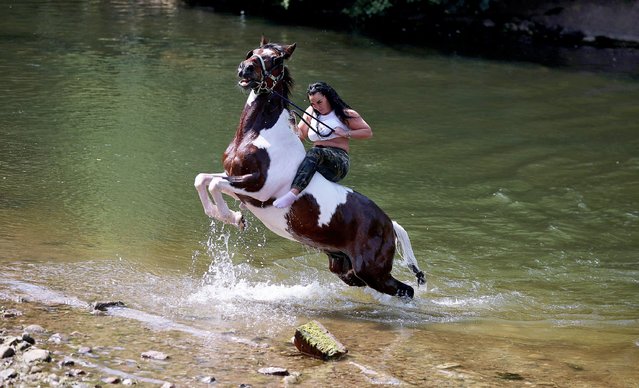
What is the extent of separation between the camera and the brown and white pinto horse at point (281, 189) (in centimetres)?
688

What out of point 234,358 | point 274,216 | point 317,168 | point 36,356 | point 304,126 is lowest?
point 234,358

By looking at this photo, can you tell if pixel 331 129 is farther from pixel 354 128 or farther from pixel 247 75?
pixel 247 75

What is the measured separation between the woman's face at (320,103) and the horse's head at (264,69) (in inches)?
11.7

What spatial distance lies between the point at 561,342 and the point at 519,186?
470cm

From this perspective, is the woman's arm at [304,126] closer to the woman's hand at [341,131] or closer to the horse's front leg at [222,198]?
the woman's hand at [341,131]

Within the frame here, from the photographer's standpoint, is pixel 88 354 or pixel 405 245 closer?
pixel 88 354

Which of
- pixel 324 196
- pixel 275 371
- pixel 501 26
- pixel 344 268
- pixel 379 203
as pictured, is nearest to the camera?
pixel 275 371

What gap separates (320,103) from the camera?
728 cm

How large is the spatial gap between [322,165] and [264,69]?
2.84 ft

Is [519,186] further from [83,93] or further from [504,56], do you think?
[504,56]

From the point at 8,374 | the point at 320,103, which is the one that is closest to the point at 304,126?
the point at 320,103

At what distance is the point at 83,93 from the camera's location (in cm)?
1455

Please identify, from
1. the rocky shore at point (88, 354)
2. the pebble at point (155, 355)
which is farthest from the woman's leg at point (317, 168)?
the pebble at point (155, 355)

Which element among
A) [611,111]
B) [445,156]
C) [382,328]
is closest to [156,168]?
[445,156]
